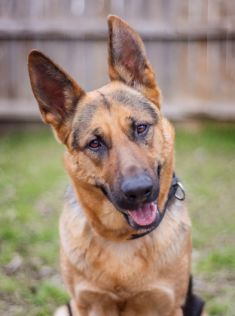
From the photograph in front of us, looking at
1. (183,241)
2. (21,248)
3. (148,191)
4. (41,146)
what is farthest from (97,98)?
(41,146)

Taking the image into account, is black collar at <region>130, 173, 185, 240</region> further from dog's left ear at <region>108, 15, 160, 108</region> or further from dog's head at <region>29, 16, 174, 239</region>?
dog's left ear at <region>108, 15, 160, 108</region>

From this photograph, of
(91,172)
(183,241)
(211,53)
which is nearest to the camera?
(91,172)

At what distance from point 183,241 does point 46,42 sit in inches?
204

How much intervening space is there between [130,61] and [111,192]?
2.50 ft

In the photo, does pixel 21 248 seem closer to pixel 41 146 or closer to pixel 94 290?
pixel 94 290

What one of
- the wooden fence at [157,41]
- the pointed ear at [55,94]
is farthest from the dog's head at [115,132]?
the wooden fence at [157,41]

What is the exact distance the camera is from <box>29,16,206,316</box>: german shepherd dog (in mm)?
2912

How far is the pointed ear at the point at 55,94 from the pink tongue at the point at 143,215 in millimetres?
586

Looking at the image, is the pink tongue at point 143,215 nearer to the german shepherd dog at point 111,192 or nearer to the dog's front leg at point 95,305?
the german shepherd dog at point 111,192

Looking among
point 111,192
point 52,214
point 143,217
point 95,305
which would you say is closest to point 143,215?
point 143,217

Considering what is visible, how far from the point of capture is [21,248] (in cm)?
466

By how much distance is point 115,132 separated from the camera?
2.90 meters

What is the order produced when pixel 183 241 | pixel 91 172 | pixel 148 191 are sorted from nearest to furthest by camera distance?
pixel 148 191
pixel 91 172
pixel 183 241

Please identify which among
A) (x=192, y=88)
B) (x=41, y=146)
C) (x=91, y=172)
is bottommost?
(x=41, y=146)
